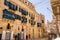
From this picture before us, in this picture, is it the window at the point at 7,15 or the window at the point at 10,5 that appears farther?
the window at the point at 10,5

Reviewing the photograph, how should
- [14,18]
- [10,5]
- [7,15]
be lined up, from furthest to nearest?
1. [14,18]
2. [10,5]
3. [7,15]

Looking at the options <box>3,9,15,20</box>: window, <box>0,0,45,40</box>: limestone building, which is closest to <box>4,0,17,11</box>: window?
<box>0,0,45,40</box>: limestone building

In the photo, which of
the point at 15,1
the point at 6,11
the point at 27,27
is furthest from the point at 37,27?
the point at 6,11

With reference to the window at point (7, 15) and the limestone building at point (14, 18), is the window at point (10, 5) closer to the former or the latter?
the limestone building at point (14, 18)

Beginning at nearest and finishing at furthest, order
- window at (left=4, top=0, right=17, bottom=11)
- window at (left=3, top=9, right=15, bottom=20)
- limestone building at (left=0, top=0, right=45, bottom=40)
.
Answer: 1. limestone building at (left=0, top=0, right=45, bottom=40)
2. window at (left=3, top=9, right=15, bottom=20)
3. window at (left=4, top=0, right=17, bottom=11)

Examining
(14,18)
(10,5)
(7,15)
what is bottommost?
(14,18)

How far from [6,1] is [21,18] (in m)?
3.81

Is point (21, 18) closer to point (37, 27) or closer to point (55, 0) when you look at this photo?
point (37, 27)

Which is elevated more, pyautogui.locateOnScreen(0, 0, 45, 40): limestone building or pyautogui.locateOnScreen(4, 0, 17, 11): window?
pyautogui.locateOnScreen(4, 0, 17, 11): window

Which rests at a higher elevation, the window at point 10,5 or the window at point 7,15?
the window at point 10,5

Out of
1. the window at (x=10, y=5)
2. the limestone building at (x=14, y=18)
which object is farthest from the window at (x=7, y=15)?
the window at (x=10, y=5)

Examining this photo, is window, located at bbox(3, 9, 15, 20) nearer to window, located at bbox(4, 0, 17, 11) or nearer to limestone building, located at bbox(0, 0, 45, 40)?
limestone building, located at bbox(0, 0, 45, 40)

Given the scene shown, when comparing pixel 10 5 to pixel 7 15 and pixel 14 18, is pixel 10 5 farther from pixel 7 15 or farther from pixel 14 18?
pixel 14 18

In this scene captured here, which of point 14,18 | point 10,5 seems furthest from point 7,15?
point 14,18
